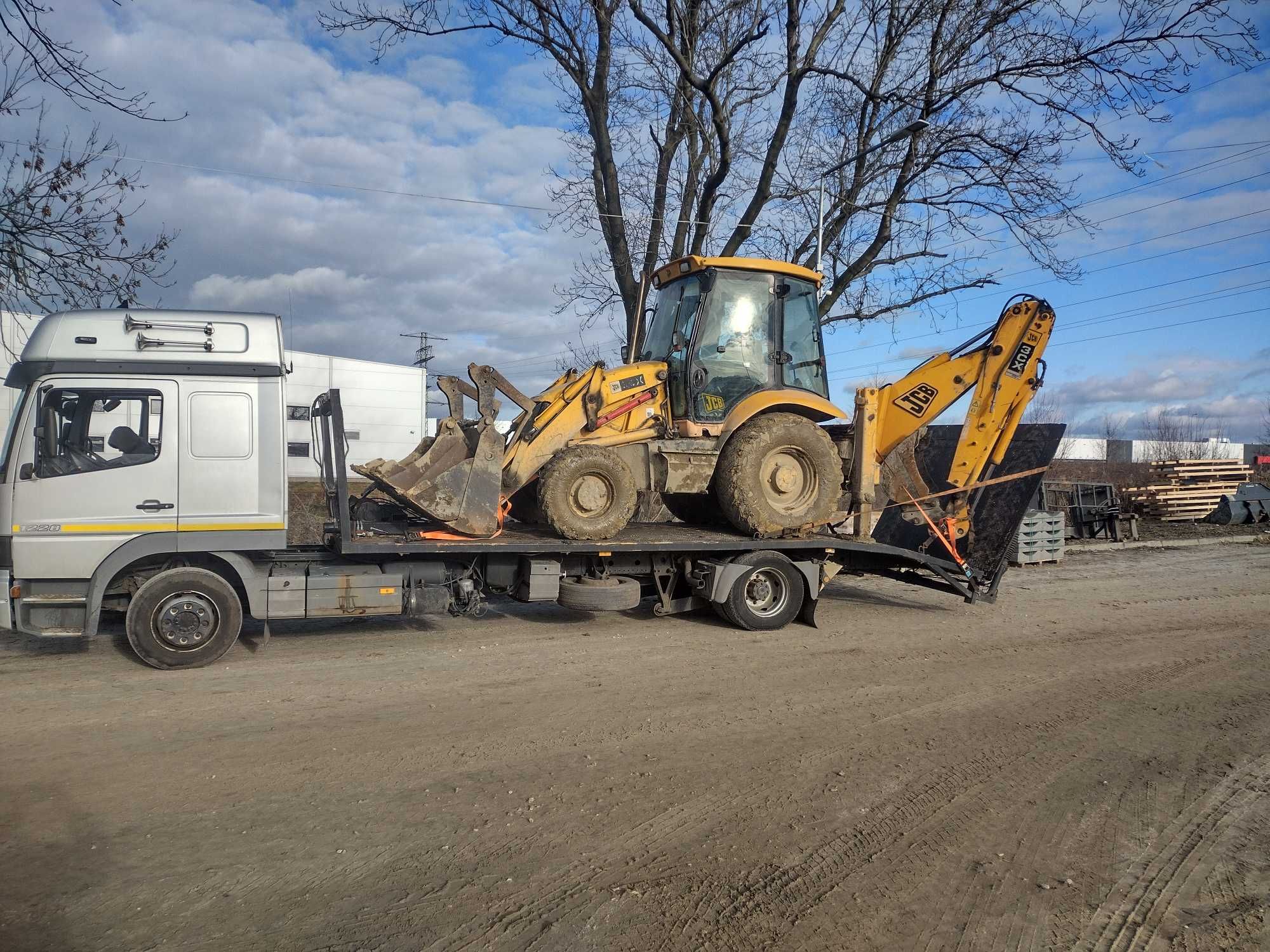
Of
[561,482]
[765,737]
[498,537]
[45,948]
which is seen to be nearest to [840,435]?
[561,482]

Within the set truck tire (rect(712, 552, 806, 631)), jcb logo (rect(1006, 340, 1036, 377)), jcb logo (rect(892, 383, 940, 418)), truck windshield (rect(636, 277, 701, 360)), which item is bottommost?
truck tire (rect(712, 552, 806, 631))

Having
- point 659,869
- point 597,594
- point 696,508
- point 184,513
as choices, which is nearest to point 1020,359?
point 696,508

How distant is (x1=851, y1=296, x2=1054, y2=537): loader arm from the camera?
10.1 m

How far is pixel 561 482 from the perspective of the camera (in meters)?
8.53

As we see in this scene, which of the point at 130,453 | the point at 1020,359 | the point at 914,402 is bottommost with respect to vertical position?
the point at 130,453

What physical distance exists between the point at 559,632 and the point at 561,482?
5.49 ft

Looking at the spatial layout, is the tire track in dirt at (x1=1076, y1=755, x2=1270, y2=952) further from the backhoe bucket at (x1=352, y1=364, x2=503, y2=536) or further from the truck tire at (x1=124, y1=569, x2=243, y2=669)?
the truck tire at (x1=124, y1=569, x2=243, y2=669)

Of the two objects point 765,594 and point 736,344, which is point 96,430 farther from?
point 765,594

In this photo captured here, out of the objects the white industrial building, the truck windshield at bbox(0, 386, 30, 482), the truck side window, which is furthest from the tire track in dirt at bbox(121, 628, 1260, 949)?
the white industrial building

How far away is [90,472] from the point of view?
7.10 metres

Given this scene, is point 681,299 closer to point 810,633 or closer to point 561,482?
point 561,482

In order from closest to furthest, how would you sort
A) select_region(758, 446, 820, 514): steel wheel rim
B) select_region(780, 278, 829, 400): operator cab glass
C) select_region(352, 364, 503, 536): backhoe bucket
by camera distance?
select_region(352, 364, 503, 536): backhoe bucket < select_region(758, 446, 820, 514): steel wheel rim < select_region(780, 278, 829, 400): operator cab glass

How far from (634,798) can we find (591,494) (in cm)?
417

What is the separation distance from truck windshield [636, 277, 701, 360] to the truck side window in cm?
499
